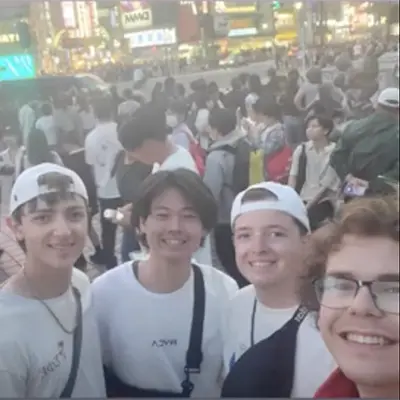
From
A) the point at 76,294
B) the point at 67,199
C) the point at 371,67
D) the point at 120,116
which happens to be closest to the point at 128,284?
the point at 76,294

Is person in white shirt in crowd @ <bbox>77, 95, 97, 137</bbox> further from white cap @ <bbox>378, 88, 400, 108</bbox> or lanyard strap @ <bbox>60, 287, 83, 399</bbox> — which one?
white cap @ <bbox>378, 88, 400, 108</bbox>

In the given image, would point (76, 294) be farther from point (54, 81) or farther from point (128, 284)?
point (54, 81)

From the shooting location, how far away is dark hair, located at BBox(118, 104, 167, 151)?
1.73m

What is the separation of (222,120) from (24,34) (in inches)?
20.1

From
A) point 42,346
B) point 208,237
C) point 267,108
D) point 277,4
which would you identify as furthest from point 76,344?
point 277,4

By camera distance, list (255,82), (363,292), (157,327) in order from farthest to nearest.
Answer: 1. (157,327)
2. (255,82)
3. (363,292)

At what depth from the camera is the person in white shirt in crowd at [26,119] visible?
5.72 ft

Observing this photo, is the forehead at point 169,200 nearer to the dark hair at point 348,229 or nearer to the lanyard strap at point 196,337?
the lanyard strap at point 196,337

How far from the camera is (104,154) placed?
1736 millimetres

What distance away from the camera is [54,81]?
5.72 ft

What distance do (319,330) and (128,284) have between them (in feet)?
1.55

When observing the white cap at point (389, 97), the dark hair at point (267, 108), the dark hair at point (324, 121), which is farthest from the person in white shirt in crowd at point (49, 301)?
the white cap at point (389, 97)

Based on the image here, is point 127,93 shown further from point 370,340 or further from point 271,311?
point 370,340

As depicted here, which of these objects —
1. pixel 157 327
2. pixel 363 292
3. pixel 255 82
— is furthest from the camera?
pixel 157 327
